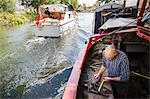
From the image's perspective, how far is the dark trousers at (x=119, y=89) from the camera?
3752 mm

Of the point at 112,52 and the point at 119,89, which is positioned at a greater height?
the point at 112,52

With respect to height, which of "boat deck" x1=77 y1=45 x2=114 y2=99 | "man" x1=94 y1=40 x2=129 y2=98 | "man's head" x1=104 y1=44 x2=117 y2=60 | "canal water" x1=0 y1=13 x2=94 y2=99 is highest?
"man's head" x1=104 y1=44 x2=117 y2=60

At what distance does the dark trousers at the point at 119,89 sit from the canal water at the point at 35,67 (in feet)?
10.0

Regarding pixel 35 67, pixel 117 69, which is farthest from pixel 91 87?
pixel 35 67

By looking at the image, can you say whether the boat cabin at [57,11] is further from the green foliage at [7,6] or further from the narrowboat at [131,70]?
the narrowboat at [131,70]

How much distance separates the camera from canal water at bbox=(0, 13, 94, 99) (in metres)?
7.11

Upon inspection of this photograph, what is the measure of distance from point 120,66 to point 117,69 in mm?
87

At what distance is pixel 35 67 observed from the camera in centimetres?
951

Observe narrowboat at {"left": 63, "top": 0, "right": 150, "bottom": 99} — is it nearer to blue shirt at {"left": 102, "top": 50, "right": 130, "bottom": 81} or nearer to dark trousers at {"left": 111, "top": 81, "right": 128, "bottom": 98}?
dark trousers at {"left": 111, "top": 81, "right": 128, "bottom": 98}

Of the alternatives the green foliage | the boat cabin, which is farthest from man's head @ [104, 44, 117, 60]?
the green foliage

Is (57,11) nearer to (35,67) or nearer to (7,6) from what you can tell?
(7,6)

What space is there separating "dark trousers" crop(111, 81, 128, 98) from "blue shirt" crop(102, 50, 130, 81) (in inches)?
6.1

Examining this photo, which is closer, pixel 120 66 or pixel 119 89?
pixel 120 66

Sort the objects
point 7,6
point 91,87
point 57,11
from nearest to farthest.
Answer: point 91,87 → point 57,11 → point 7,6
